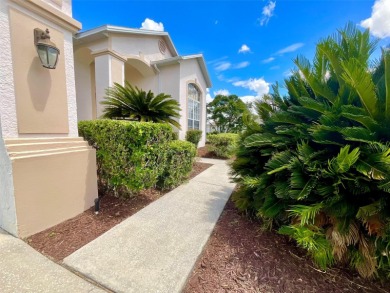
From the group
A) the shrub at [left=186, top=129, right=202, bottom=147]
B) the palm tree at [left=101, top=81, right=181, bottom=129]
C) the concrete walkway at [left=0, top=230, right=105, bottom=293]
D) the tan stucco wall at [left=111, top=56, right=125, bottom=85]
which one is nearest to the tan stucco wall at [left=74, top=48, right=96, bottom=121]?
the tan stucco wall at [left=111, top=56, right=125, bottom=85]

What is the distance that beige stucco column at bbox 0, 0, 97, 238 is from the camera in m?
2.47

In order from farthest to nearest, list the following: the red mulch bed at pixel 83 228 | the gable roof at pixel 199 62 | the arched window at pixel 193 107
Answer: the arched window at pixel 193 107
the gable roof at pixel 199 62
the red mulch bed at pixel 83 228

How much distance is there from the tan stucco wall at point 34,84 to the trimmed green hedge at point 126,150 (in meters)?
0.63

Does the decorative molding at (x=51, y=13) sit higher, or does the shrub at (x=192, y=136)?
the decorative molding at (x=51, y=13)

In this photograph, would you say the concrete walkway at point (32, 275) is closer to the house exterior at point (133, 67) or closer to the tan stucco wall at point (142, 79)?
the house exterior at point (133, 67)

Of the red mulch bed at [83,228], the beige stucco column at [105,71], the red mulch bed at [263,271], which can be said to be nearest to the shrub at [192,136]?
the beige stucco column at [105,71]

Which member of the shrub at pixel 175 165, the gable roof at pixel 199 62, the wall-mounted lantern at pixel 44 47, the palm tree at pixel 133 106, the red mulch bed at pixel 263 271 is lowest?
the red mulch bed at pixel 263 271

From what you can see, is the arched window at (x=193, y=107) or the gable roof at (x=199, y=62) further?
the arched window at (x=193, y=107)

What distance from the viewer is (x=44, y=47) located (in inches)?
107

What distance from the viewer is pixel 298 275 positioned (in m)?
2.06

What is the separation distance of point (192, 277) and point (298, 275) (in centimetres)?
123

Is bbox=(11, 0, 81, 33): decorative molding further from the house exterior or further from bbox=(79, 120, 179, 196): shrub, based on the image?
the house exterior

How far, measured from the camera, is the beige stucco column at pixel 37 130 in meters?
2.47

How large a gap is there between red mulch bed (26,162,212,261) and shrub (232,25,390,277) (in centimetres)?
247
